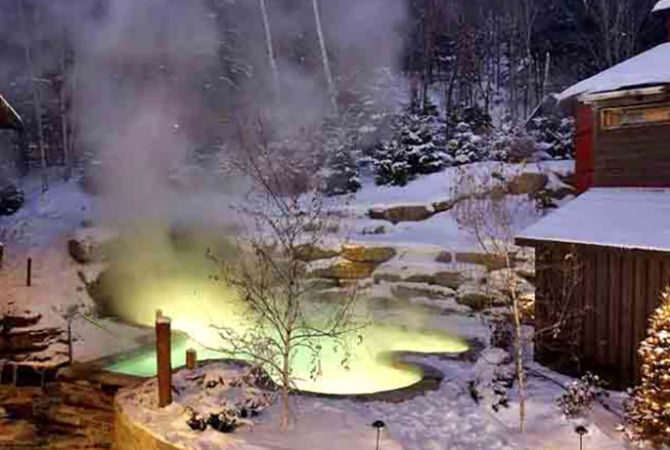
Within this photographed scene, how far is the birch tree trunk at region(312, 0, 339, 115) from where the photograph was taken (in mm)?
20094

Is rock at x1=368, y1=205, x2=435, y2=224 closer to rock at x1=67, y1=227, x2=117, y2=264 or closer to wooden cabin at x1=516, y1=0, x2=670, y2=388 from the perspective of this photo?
wooden cabin at x1=516, y1=0, x2=670, y2=388

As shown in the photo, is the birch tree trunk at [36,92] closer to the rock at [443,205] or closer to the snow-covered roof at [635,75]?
the rock at [443,205]

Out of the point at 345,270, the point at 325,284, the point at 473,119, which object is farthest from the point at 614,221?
the point at 473,119

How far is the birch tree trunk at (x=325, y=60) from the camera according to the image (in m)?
20.1

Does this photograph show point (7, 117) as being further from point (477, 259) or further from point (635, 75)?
point (477, 259)

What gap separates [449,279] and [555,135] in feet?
18.8

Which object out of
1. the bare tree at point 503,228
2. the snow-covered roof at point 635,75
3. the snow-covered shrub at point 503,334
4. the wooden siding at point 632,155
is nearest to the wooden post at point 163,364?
the bare tree at point 503,228

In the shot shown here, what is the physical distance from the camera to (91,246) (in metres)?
14.0

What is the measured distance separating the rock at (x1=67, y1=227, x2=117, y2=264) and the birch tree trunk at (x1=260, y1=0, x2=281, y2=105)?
760cm

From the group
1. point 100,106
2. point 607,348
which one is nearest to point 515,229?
point 607,348

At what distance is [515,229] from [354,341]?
4.95 metres

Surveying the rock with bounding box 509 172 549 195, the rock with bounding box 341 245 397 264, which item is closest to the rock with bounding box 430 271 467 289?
the rock with bounding box 341 245 397 264

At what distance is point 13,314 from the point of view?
1096 centimetres

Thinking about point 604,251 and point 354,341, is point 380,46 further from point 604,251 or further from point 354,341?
point 604,251
